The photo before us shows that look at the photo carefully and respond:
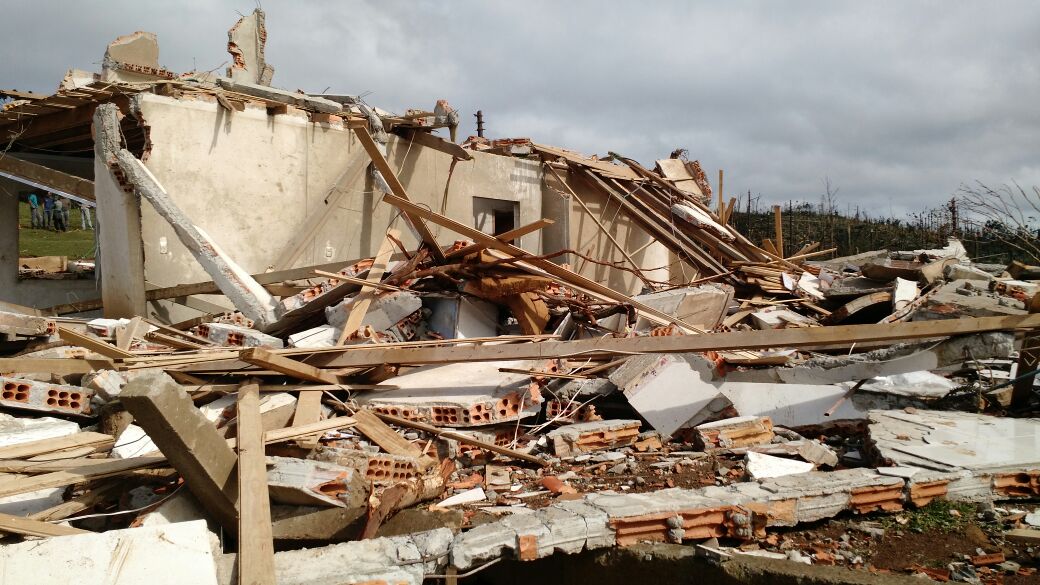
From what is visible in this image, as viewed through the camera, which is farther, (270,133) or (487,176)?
(487,176)

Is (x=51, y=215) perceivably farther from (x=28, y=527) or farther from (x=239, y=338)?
(x=28, y=527)

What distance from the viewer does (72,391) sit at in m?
4.68

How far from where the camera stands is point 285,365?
15.6 feet

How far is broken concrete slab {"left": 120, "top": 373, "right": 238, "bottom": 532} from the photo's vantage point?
2.76 m

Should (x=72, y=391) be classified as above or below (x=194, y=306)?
below

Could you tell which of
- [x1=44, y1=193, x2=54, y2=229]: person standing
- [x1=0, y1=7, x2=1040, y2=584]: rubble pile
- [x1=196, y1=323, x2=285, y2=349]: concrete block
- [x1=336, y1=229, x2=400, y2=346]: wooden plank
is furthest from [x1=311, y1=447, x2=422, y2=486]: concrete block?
[x1=44, y1=193, x2=54, y2=229]: person standing

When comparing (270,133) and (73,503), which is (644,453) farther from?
(270,133)

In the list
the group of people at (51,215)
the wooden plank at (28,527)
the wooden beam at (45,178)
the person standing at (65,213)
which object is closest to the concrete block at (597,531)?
the wooden plank at (28,527)

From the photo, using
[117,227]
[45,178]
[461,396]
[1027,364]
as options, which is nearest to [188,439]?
[461,396]

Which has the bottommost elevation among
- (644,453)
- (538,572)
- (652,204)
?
(538,572)

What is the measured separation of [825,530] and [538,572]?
160 centimetres

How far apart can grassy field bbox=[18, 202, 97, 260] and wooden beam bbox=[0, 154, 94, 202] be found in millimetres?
9614

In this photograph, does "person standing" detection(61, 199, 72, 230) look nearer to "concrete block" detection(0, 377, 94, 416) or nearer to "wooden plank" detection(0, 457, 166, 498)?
"concrete block" detection(0, 377, 94, 416)

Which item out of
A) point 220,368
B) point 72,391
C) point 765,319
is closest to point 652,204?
point 765,319
